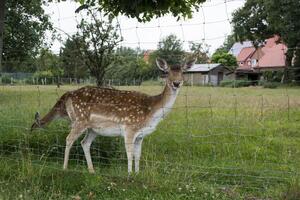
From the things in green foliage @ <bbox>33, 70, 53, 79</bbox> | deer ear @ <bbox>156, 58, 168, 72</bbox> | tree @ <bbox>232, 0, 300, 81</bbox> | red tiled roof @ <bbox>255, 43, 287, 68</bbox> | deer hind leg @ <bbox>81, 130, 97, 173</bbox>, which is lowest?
deer hind leg @ <bbox>81, 130, 97, 173</bbox>

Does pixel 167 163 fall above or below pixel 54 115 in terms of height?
below

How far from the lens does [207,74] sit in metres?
7.39

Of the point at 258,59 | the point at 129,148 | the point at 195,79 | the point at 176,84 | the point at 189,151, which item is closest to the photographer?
the point at 258,59

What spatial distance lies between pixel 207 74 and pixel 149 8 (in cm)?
179

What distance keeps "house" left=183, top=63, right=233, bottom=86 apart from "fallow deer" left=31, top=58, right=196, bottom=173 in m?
0.38

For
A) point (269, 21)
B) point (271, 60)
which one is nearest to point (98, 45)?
point (271, 60)

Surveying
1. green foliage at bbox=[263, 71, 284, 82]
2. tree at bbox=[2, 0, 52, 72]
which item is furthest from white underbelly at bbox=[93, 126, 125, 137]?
tree at bbox=[2, 0, 52, 72]

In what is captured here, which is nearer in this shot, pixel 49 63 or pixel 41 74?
pixel 49 63

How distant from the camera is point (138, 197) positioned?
16.1ft

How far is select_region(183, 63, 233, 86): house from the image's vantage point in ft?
22.2

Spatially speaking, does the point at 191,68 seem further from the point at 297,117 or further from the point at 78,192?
the point at 297,117

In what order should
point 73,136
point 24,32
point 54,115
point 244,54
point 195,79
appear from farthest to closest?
point 24,32 → point 244,54 → point 195,79 → point 54,115 → point 73,136

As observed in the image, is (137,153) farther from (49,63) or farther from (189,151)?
(49,63)

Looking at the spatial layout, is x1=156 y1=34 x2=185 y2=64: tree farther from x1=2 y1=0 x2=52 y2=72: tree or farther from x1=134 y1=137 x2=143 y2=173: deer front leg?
x1=2 y1=0 x2=52 y2=72: tree
